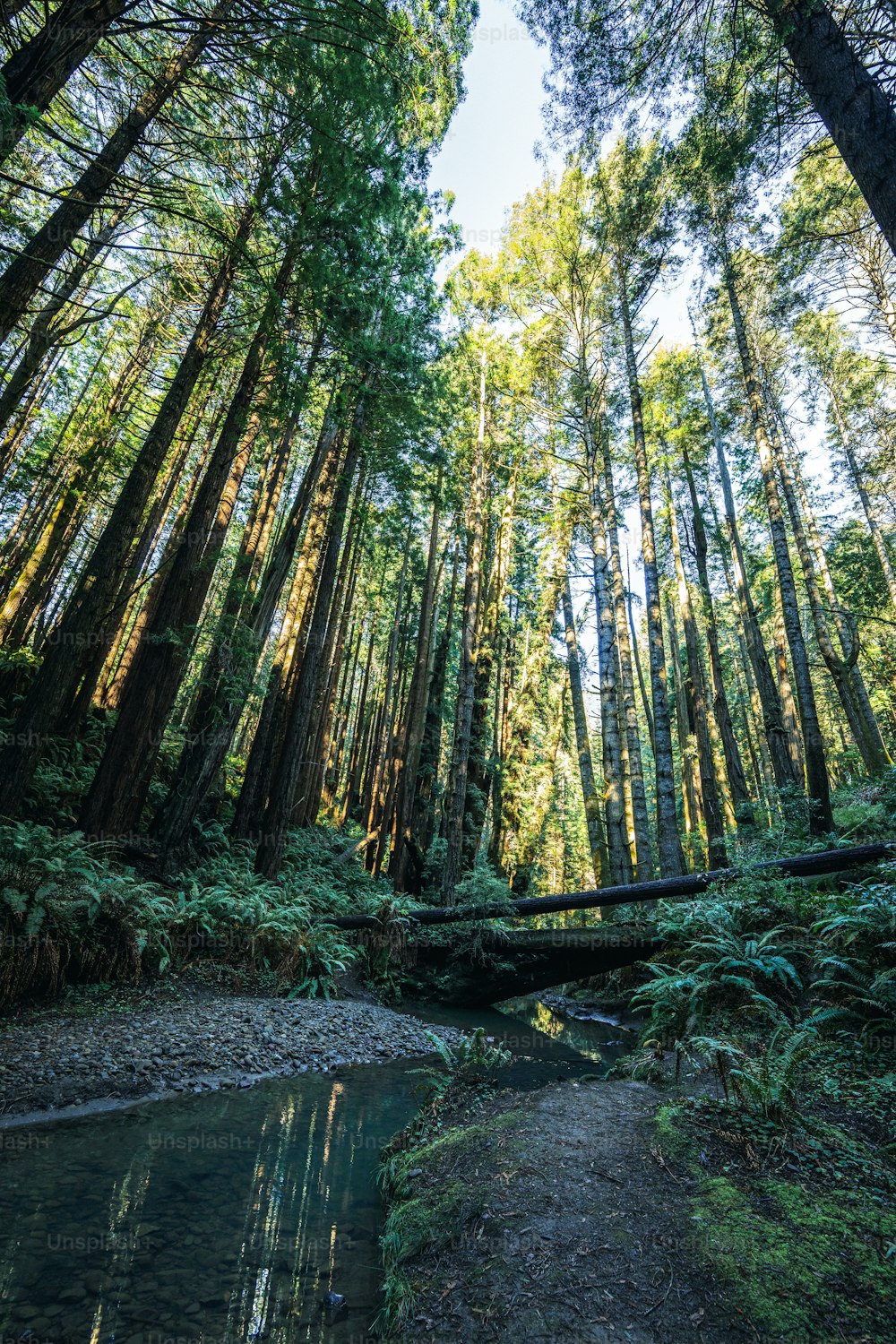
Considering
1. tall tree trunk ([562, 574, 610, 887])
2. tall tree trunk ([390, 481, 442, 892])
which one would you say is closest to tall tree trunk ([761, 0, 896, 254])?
tall tree trunk ([390, 481, 442, 892])

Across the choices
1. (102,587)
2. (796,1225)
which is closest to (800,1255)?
(796,1225)

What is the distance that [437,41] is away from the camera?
10.3 metres

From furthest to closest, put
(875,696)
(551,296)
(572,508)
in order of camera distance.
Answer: (875,696), (572,508), (551,296)

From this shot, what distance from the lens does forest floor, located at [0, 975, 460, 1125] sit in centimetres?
471

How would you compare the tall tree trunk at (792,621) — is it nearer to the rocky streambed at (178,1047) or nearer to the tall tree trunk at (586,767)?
the tall tree trunk at (586,767)

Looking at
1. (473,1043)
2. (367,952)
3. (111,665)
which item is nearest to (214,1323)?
(473,1043)

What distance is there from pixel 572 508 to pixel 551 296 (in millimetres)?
5425

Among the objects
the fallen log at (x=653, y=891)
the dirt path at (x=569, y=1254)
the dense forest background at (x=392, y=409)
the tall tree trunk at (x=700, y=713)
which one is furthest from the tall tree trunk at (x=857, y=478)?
the dirt path at (x=569, y=1254)

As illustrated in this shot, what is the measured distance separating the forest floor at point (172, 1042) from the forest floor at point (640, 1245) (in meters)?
3.02

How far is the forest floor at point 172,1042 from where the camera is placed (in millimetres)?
4715

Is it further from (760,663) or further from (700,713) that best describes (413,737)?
(760,663)

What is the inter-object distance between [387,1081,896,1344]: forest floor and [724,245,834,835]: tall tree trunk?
805 cm

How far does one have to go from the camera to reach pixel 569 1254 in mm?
2367

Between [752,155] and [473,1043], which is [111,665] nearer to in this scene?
[473,1043]
